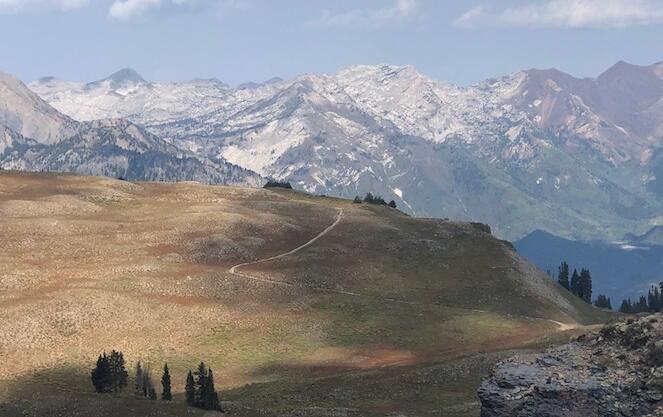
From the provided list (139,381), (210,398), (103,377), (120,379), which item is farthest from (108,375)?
(210,398)

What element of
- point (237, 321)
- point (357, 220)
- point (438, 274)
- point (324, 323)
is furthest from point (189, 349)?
point (357, 220)

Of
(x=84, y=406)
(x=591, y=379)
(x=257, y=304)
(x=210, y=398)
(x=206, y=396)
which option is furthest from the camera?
→ (x=257, y=304)

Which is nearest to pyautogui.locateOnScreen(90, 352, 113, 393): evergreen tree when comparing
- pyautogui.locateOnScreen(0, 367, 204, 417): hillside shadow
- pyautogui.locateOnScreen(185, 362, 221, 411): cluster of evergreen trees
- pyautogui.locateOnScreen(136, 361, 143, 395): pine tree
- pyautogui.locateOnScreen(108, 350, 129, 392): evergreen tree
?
pyautogui.locateOnScreen(108, 350, 129, 392): evergreen tree

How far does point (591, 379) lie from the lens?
46.8m

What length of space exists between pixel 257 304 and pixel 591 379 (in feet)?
260

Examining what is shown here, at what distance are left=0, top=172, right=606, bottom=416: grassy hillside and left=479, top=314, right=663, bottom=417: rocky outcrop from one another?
26.1 meters

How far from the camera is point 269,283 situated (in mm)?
131250

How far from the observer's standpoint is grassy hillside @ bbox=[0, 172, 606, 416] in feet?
278

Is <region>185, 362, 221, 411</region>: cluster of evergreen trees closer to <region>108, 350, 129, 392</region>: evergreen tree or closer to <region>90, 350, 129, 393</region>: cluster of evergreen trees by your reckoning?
<region>90, 350, 129, 393</region>: cluster of evergreen trees

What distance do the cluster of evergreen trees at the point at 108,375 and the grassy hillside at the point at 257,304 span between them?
345 cm

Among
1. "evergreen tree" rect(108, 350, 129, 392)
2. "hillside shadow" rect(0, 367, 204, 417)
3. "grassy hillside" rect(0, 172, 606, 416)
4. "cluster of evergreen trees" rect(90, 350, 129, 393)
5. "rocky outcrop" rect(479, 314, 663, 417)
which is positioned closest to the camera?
"rocky outcrop" rect(479, 314, 663, 417)

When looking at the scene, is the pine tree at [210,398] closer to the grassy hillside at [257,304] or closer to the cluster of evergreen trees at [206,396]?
the cluster of evergreen trees at [206,396]

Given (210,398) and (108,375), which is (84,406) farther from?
(108,375)

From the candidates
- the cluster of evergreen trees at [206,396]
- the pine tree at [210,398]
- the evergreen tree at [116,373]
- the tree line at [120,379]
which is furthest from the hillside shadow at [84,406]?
the evergreen tree at [116,373]
